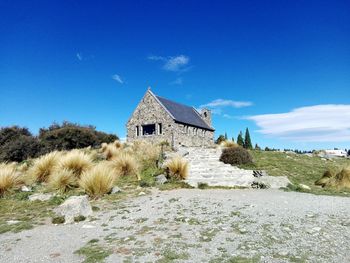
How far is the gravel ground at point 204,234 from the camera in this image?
4.80 metres

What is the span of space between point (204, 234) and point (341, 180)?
29.8ft

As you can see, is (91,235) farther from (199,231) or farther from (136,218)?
(199,231)

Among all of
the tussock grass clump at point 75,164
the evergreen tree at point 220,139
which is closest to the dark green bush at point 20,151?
the tussock grass clump at point 75,164

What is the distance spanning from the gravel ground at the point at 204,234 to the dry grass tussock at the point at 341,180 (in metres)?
3.94

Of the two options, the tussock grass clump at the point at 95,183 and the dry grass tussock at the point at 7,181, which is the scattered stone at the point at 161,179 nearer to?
the tussock grass clump at the point at 95,183

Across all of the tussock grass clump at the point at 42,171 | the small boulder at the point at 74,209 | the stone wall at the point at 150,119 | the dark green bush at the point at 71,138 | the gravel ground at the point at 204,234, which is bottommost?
the gravel ground at the point at 204,234

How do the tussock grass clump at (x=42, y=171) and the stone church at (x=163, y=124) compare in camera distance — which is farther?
the stone church at (x=163, y=124)

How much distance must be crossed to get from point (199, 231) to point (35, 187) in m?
8.07

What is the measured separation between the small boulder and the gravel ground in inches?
11.4

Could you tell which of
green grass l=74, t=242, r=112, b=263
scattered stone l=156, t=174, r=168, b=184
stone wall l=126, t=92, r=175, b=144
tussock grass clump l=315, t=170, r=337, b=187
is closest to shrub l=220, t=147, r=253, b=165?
tussock grass clump l=315, t=170, r=337, b=187

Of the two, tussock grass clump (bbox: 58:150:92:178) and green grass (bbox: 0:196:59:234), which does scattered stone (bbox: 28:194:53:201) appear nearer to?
green grass (bbox: 0:196:59:234)

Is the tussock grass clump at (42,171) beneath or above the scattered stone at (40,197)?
above

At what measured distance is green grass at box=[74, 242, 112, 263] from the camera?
479cm

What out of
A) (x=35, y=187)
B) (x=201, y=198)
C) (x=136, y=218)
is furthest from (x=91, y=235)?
(x=35, y=187)
